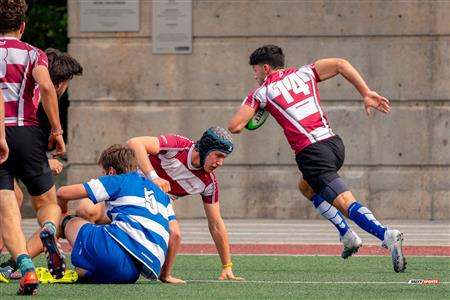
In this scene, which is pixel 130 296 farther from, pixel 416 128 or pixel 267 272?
pixel 416 128

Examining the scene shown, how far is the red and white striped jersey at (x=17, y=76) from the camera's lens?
8523mm

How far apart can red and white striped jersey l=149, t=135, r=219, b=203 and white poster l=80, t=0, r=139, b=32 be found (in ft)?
27.6

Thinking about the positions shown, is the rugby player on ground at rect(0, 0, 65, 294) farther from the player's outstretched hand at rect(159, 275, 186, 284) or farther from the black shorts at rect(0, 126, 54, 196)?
the player's outstretched hand at rect(159, 275, 186, 284)

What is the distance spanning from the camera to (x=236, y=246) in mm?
13648

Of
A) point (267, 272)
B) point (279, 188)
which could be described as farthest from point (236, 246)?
point (279, 188)

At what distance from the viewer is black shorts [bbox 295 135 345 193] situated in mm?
10570

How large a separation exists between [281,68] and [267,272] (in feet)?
5.33

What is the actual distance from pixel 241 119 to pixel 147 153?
973 millimetres

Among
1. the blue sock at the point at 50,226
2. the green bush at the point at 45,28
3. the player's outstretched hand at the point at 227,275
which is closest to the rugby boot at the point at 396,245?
the player's outstretched hand at the point at 227,275

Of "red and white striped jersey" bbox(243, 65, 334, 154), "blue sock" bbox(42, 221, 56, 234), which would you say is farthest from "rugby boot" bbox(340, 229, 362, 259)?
"blue sock" bbox(42, 221, 56, 234)

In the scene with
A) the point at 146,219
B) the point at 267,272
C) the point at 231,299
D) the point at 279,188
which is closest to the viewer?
the point at 231,299

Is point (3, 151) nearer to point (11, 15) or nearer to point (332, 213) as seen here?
point (11, 15)

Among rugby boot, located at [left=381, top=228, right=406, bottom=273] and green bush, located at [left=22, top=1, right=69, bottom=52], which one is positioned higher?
green bush, located at [left=22, top=1, right=69, bottom=52]

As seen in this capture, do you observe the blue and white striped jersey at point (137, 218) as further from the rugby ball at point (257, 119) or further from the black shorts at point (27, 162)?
the rugby ball at point (257, 119)
